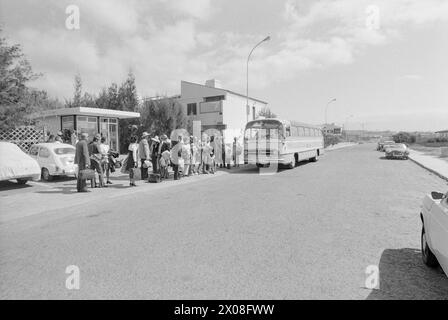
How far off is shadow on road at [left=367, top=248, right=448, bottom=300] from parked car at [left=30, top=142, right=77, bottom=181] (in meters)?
11.8

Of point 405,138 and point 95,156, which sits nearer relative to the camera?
point 95,156

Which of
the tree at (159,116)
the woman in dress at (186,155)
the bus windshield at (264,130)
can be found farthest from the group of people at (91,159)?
the tree at (159,116)

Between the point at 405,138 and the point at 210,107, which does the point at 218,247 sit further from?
the point at 405,138

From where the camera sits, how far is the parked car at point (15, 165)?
10969 millimetres

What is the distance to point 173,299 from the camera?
11.4 ft

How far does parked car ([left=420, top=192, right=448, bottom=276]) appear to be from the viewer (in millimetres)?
3583

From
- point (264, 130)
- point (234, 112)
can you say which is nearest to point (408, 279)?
point (264, 130)

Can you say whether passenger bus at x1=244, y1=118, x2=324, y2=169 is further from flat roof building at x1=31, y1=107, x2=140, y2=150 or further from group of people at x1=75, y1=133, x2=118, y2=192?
flat roof building at x1=31, y1=107, x2=140, y2=150

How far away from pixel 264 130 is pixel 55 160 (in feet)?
33.7

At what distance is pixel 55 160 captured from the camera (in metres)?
13.1

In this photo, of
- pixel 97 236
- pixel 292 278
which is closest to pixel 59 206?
pixel 97 236

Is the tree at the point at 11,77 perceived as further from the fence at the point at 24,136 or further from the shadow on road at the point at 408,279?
the shadow on road at the point at 408,279

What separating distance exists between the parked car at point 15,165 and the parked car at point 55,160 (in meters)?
1.24
